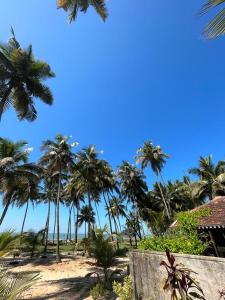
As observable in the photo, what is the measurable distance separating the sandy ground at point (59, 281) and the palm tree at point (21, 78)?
1049 cm

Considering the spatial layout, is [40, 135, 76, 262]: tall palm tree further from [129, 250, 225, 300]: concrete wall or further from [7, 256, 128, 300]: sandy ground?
[129, 250, 225, 300]: concrete wall

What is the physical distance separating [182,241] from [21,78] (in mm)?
13762

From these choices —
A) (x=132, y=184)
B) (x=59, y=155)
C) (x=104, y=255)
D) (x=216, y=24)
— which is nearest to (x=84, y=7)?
(x=216, y=24)

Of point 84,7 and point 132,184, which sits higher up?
point 132,184

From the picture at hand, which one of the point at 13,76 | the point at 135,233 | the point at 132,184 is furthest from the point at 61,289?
the point at 135,233

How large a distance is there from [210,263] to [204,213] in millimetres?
6906

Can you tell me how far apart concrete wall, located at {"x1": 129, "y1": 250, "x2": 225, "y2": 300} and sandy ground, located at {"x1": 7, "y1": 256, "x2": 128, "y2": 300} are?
3.75m

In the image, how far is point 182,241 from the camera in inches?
351

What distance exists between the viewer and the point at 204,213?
12344mm

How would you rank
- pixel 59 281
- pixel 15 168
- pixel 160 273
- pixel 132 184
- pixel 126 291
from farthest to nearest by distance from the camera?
1. pixel 132 184
2. pixel 15 168
3. pixel 59 281
4. pixel 126 291
5. pixel 160 273

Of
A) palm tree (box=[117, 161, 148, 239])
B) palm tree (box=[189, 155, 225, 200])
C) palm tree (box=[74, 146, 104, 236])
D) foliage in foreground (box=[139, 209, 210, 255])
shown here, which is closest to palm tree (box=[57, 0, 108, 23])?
foliage in foreground (box=[139, 209, 210, 255])

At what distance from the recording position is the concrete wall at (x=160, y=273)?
5613 mm

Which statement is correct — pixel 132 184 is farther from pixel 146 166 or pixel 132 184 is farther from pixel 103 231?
pixel 103 231

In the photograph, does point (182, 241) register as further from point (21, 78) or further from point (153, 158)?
point (153, 158)
